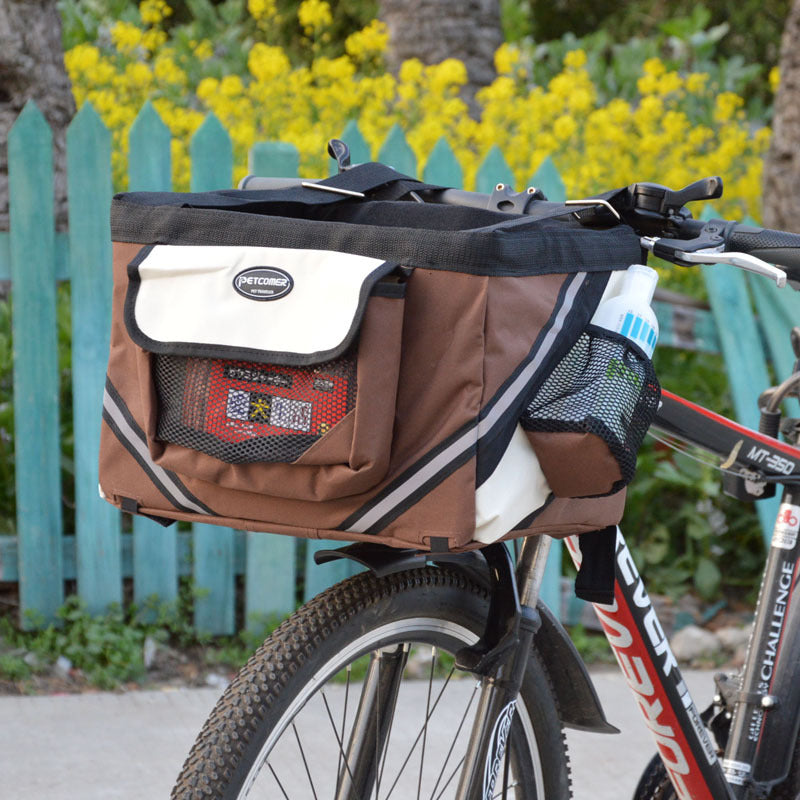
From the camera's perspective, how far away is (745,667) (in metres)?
1.97

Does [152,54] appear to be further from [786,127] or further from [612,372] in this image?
[612,372]

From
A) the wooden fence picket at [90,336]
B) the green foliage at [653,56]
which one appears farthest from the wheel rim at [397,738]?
the green foliage at [653,56]

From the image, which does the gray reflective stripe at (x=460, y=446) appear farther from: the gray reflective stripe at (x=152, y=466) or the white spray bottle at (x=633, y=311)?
the gray reflective stripe at (x=152, y=466)

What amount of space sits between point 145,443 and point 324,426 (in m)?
0.27

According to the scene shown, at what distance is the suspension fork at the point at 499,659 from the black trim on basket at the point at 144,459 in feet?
1.42

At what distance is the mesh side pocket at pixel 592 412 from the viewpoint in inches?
50.7

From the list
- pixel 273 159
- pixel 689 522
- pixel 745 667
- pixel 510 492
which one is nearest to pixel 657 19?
pixel 689 522

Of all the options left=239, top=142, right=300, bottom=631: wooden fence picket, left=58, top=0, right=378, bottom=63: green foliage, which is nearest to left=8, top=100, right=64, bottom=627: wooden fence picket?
left=239, top=142, right=300, bottom=631: wooden fence picket

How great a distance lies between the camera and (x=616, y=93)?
9.08 m

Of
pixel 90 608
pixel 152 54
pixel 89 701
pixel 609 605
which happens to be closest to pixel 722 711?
pixel 609 605

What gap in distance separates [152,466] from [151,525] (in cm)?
208

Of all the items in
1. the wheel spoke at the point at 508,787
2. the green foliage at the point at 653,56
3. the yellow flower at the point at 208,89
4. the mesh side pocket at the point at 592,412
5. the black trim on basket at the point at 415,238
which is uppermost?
the green foliage at the point at 653,56

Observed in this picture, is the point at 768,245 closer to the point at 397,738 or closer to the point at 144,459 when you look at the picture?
the point at 144,459

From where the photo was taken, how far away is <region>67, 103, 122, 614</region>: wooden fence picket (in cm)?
324
